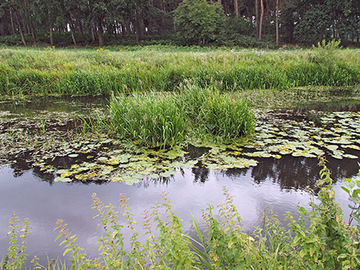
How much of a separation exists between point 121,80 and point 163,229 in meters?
8.46

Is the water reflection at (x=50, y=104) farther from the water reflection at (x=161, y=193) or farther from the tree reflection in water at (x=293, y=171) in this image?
the tree reflection in water at (x=293, y=171)

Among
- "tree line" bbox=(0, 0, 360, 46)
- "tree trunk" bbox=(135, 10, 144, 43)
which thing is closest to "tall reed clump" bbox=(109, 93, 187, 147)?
"tree line" bbox=(0, 0, 360, 46)

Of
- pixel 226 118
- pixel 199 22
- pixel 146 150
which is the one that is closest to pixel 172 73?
pixel 226 118

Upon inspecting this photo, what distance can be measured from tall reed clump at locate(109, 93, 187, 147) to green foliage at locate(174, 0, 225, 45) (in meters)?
23.6

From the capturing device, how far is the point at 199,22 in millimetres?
26250

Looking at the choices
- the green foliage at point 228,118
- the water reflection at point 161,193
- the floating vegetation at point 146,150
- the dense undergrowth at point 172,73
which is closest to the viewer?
the water reflection at point 161,193

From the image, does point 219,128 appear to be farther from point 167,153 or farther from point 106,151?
point 106,151

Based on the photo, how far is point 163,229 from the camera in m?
1.63

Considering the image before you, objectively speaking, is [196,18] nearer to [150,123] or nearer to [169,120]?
[169,120]

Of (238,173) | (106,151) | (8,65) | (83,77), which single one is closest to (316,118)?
(238,173)

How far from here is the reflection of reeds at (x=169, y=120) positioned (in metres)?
4.75

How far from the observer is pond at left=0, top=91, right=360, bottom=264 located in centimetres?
297

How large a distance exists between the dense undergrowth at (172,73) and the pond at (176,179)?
4.48 m

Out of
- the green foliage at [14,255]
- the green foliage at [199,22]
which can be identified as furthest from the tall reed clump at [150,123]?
the green foliage at [199,22]
